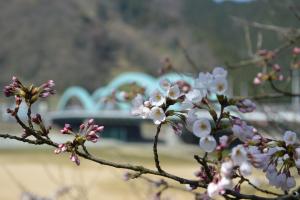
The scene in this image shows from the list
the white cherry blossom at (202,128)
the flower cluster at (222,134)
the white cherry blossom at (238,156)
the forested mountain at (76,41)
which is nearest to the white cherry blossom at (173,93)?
the flower cluster at (222,134)

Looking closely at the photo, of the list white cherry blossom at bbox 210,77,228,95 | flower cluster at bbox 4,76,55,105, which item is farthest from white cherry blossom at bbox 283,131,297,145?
flower cluster at bbox 4,76,55,105

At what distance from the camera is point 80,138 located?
127 cm

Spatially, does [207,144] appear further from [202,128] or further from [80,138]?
[80,138]

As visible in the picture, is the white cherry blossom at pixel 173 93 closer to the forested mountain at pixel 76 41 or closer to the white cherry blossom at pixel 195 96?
the white cherry blossom at pixel 195 96

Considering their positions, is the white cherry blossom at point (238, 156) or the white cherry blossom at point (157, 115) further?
the white cherry blossom at point (157, 115)

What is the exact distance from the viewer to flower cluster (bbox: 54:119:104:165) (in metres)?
1.26

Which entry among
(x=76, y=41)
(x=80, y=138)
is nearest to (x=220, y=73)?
(x=80, y=138)

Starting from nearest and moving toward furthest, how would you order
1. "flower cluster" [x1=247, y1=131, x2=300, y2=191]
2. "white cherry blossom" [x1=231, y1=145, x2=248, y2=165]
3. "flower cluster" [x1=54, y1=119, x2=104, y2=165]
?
"white cherry blossom" [x1=231, y1=145, x2=248, y2=165] → "flower cluster" [x1=247, y1=131, x2=300, y2=191] → "flower cluster" [x1=54, y1=119, x2=104, y2=165]

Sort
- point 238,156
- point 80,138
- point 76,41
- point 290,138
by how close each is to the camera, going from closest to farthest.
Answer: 1. point 238,156
2. point 290,138
3. point 80,138
4. point 76,41

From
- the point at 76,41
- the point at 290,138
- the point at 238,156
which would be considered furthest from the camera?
the point at 76,41

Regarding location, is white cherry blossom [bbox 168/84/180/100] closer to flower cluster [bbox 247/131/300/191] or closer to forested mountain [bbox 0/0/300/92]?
flower cluster [bbox 247/131/300/191]

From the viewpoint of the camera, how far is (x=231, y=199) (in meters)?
1.23

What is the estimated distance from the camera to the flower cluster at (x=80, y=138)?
4.14 feet

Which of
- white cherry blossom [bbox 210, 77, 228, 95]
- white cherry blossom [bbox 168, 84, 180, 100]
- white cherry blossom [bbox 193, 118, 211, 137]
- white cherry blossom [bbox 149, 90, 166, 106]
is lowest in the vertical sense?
white cherry blossom [bbox 193, 118, 211, 137]
